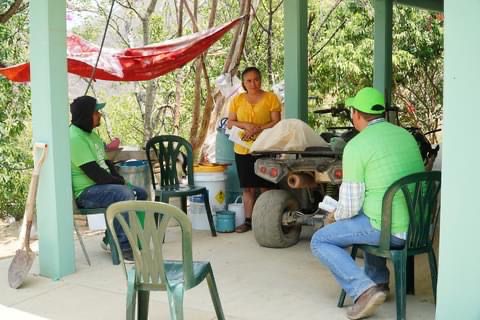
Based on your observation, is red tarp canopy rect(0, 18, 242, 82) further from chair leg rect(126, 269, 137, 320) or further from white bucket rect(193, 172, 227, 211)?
chair leg rect(126, 269, 137, 320)

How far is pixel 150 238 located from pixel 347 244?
1187 mm

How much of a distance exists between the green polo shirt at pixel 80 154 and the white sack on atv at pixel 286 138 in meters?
1.31

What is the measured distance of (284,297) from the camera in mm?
3746

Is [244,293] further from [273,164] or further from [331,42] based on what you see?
[331,42]

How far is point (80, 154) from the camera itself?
4555 mm

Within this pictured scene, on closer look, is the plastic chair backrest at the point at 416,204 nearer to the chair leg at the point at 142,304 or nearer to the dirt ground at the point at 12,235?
the chair leg at the point at 142,304

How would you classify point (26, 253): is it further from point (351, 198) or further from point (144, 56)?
point (144, 56)

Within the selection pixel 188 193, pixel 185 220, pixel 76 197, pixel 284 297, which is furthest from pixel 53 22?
pixel 284 297

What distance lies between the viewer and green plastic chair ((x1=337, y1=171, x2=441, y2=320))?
10.4 feet

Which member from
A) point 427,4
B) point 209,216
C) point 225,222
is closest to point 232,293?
point 209,216

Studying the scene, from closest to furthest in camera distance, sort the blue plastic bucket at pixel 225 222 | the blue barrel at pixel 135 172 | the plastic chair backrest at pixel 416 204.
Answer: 1. the plastic chair backrest at pixel 416 204
2. the blue plastic bucket at pixel 225 222
3. the blue barrel at pixel 135 172

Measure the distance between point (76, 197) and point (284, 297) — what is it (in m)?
1.89

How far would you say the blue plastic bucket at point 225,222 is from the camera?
5762mm

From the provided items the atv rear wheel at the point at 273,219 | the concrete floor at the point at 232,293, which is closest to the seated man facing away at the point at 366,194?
the concrete floor at the point at 232,293
